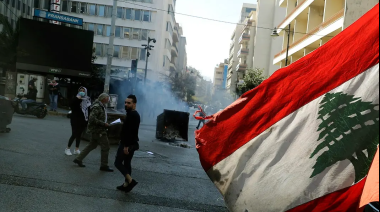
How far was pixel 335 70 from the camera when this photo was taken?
2611 millimetres

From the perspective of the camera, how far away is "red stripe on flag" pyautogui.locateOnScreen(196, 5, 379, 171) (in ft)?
8.23

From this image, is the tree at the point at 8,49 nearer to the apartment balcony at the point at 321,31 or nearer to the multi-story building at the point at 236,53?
the apartment balcony at the point at 321,31

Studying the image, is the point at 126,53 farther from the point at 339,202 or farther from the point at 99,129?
the point at 339,202

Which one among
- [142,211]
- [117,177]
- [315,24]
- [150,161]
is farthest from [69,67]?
[142,211]

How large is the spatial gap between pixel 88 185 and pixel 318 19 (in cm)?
2539

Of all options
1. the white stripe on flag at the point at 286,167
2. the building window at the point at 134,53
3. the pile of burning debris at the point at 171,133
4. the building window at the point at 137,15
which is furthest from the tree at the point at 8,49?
the white stripe on flag at the point at 286,167

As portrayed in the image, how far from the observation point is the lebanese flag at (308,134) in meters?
2.46

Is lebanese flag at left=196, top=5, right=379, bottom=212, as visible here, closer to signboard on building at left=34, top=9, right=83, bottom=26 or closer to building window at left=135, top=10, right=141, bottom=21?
signboard on building at left=34, top=9, right=83, bottom=26

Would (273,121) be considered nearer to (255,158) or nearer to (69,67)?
(255,158)

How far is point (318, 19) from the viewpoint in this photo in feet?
96.7

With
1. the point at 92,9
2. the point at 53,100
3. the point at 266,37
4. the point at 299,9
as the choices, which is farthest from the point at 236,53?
the point at 53,100

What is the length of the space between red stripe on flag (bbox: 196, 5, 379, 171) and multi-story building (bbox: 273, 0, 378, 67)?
2059 cm

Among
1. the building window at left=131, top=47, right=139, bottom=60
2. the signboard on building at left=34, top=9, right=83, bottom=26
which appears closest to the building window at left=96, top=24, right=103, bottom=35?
the building window at left=131, top=47, right=139, bottom=60

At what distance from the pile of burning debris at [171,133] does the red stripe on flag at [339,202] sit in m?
16.1
